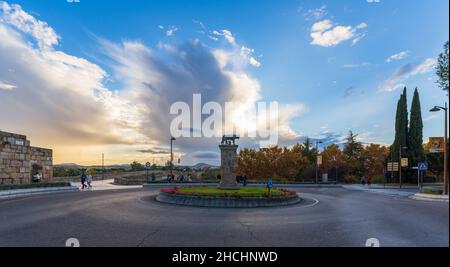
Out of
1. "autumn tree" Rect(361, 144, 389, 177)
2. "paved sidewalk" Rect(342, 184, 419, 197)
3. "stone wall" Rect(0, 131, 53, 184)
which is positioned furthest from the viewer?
"autumn tree" Rect(361, 144, 389, 177)

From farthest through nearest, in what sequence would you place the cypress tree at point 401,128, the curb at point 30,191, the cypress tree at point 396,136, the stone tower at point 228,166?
the cypress tree at point 396,136
the cypress tree at point 401,128
the stone tower at point 228,166
the curb at point 30,191

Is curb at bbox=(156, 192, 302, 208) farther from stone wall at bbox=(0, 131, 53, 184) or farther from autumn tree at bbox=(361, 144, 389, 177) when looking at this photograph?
autumn tree at bbox=(361, 144, 389, 177)

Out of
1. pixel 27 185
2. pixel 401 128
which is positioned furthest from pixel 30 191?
pixel 401 128

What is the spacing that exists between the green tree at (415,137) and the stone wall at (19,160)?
5109 centimetres

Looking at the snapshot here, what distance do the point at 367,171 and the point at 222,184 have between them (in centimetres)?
4854

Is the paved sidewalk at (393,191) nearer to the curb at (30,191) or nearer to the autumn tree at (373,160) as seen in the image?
the autumn tree at (373,160)

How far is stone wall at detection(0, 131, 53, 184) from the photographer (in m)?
24.2

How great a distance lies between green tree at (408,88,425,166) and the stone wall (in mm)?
51090

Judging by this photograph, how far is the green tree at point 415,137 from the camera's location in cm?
4562

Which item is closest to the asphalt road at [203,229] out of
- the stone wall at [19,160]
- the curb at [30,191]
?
the curb at [30,191]

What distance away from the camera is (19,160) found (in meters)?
25.8

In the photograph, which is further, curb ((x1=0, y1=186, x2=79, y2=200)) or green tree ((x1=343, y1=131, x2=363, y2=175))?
green tree ((x1=343, y1=131, x2=363, y2=175))

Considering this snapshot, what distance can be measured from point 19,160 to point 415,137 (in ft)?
174

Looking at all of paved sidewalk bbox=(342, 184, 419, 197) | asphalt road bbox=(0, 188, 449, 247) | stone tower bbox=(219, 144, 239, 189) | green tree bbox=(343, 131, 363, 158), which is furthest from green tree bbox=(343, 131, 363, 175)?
asphalt road bbox=(0, 188, 449, 247)
